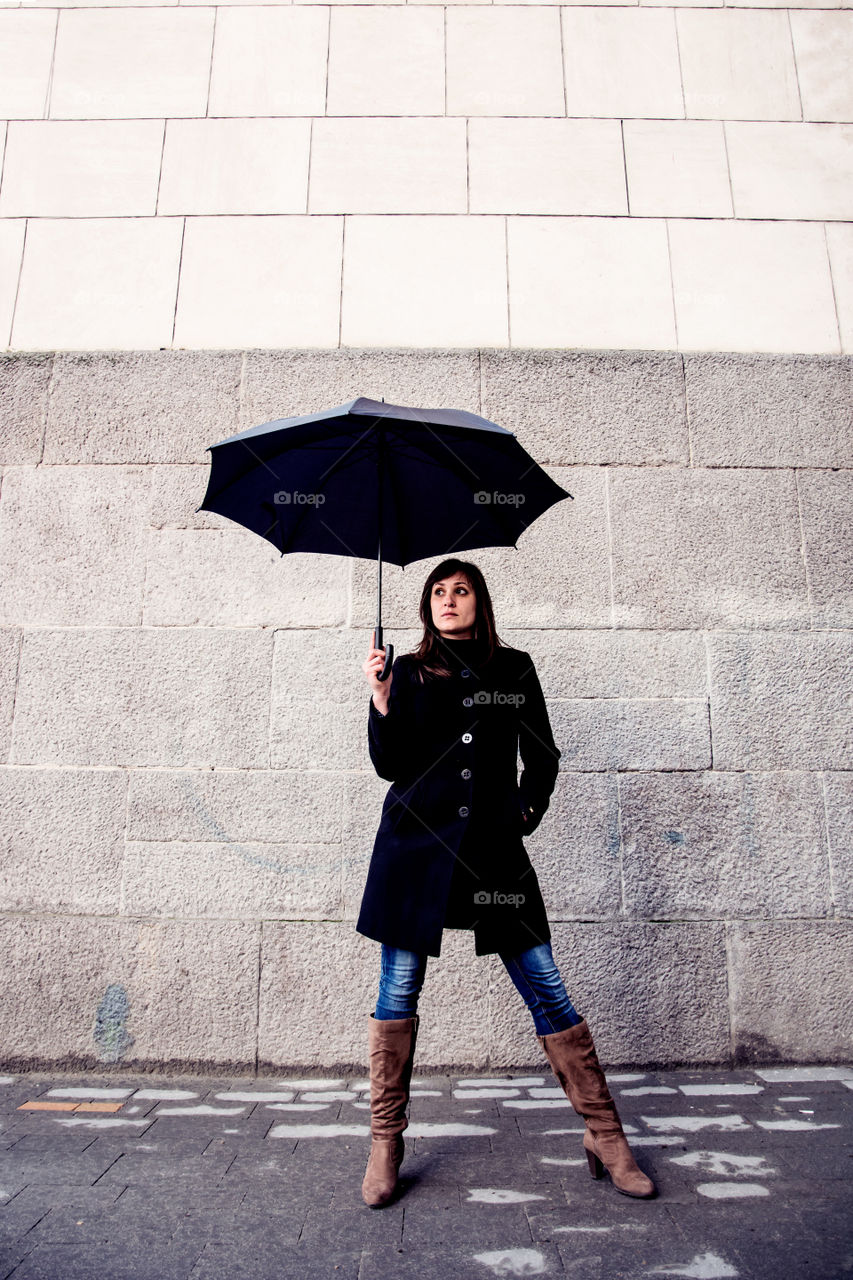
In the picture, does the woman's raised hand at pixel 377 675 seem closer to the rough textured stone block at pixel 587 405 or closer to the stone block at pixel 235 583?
the stone block at pixel 235 583

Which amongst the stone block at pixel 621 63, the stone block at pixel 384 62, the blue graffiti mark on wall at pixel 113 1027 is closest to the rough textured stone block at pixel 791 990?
the blue graffiti mark on wall at pixel 113 1027

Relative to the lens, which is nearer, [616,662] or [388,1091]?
[388,1091]

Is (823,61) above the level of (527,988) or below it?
above

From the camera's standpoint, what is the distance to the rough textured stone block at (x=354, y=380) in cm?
414

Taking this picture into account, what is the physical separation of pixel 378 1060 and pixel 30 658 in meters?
2.61

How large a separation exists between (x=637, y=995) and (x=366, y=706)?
1790 mm

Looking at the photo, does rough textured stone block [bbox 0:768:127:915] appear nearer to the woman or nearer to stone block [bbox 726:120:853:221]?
the woman

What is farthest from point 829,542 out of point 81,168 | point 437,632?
point 81,168

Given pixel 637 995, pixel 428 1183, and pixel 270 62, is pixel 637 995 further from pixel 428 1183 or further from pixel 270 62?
pixel 270 62

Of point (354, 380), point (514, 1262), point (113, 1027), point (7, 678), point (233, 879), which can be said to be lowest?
point (514, 1262)

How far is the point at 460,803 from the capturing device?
259cm

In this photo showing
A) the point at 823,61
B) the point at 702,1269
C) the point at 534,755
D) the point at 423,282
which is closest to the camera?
the point at 702,1269

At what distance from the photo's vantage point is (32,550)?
13.4 feet

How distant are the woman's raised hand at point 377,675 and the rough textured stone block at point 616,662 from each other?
150 cm
